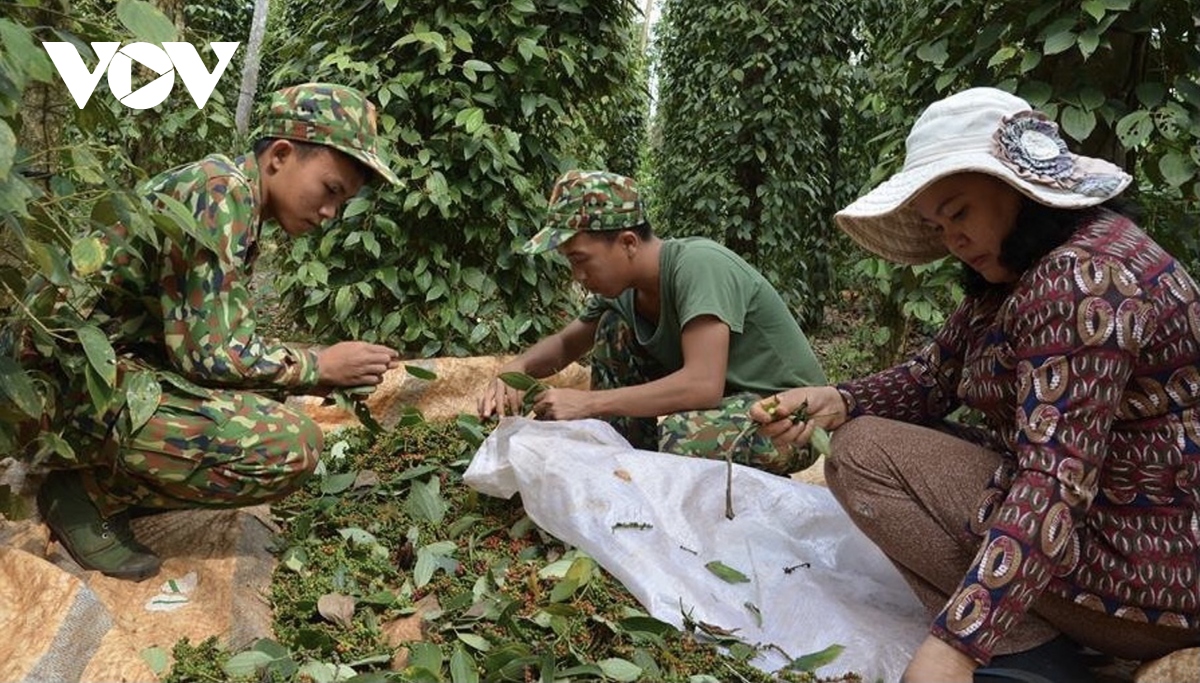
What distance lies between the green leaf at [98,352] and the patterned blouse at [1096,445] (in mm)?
1376

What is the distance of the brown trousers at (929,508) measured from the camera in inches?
66.1

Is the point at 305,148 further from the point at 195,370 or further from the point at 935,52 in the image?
the point at 935,52

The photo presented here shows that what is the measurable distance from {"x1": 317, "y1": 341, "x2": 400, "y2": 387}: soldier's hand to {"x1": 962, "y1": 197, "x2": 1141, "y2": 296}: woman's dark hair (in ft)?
4.16

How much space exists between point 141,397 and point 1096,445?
1611 millimetres

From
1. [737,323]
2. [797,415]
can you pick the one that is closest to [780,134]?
[737,323]

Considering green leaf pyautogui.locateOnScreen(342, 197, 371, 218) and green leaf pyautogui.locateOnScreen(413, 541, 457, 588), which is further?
green leaf pyautogui.locateOnScreen(342, 197, 371, 218)

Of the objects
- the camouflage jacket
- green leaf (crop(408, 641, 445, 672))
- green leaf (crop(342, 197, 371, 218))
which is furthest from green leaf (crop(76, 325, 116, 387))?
green leaf (crop(342, 197, 371, 218))

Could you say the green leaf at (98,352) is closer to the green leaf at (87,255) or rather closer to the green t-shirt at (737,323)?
the green leaf at (87,255)

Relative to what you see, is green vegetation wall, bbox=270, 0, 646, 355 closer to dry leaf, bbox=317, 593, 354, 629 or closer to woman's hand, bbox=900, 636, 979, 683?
dry leaf, bbox=317, 593, 354, 629

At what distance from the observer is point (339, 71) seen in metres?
3.80

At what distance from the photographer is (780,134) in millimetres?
6793

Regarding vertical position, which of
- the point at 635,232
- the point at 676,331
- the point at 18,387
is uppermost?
the point at 635,232

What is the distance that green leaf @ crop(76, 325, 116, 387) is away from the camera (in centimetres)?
166

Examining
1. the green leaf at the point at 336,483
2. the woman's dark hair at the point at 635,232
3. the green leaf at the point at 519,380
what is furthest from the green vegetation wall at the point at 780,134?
the green leaf at the point at 336,483
